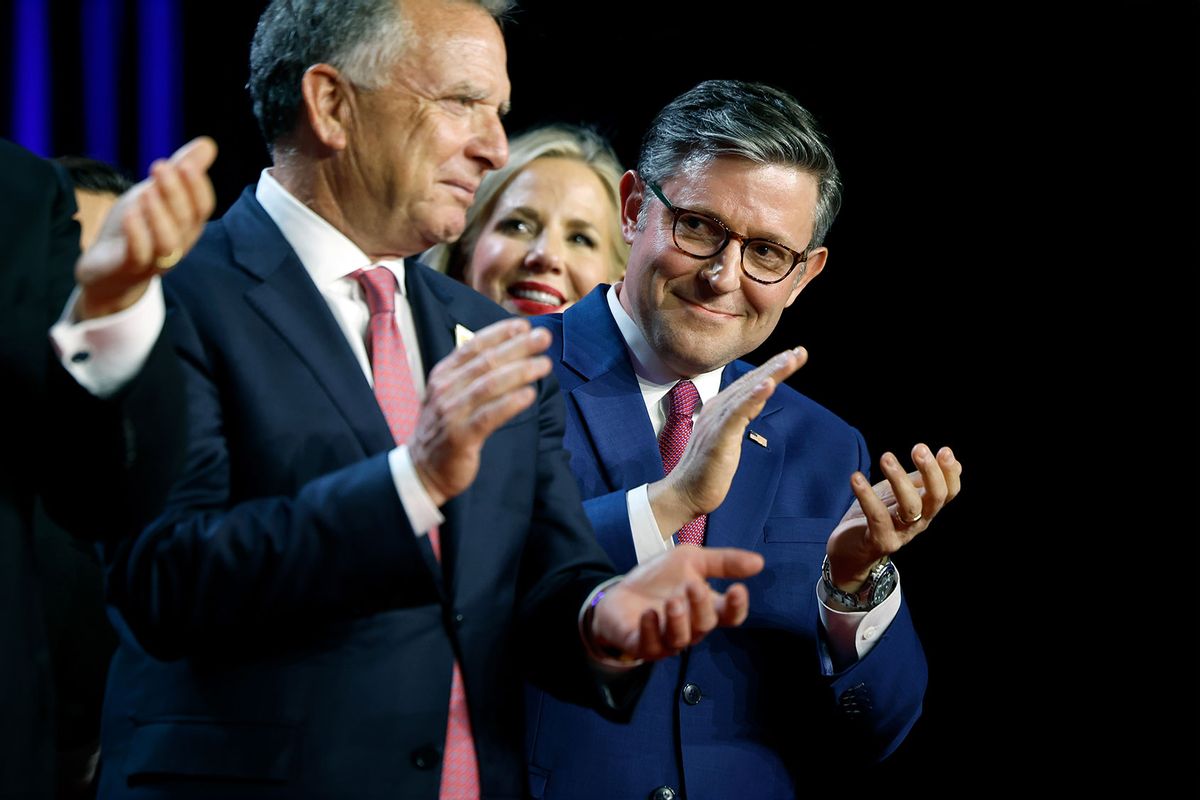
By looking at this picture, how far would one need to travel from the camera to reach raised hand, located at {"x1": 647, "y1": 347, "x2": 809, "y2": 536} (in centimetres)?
195

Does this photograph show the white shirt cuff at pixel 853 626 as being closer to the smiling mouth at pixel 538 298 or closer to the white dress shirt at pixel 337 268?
the white dress shirt at pixel 337 268

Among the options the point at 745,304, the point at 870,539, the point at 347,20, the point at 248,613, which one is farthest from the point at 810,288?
the point at 248,613

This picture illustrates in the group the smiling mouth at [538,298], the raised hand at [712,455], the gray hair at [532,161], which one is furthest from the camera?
the gray hair at [532,161]

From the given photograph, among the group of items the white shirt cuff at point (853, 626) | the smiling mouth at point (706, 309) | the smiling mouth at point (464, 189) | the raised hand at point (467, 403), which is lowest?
the white shirt cuff at point (853, 626)

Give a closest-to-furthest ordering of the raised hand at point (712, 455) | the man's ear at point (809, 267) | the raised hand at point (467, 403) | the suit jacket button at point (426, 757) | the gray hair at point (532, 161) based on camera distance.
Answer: the raised hand at point (467, 403) → the suit jacket button at point (426, 757) → the raised hand at point (712, 455) → the man's ear at point (809, 267) → the gray hair at point (532, 161)

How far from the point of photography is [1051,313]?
3547 mm

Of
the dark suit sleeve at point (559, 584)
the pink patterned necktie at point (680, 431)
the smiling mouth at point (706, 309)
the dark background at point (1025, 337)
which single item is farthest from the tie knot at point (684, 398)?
the dark background at point (1025, 337)

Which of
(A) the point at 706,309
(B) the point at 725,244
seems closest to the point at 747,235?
(B) the point at 725,244

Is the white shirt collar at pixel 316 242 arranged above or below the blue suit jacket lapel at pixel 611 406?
above

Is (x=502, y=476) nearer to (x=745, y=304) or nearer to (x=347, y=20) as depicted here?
(x=347, y=20)

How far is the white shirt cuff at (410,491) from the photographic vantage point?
1.37m

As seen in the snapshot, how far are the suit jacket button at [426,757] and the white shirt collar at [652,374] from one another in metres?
0.97

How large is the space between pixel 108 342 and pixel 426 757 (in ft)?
1.84

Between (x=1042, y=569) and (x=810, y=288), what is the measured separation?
1016 millimetres
